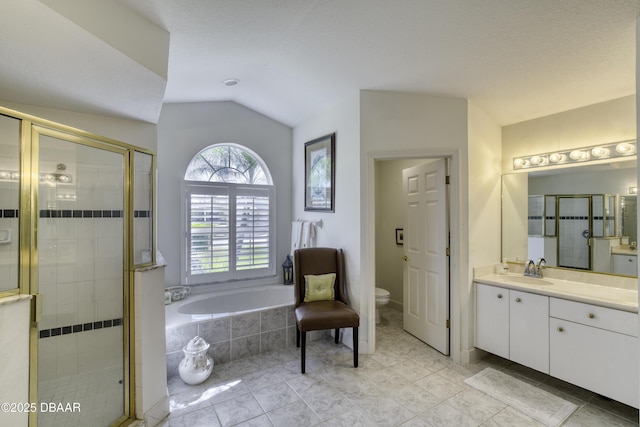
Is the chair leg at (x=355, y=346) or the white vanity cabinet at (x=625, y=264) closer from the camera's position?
the white vanity cabinet at (x=625, y=264)

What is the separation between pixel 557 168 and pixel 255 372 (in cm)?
344

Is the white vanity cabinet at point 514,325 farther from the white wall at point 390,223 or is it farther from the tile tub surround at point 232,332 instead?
the tile tub surround at point 232,332

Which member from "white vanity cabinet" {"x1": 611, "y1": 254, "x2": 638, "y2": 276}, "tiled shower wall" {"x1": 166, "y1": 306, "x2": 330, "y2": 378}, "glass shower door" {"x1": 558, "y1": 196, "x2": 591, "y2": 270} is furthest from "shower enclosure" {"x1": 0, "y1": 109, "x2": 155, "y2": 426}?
"white vanity cabinet" {"x1": 611, "y1": 254, "x2": 638, "y2": 276}

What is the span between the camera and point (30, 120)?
133 centimetres

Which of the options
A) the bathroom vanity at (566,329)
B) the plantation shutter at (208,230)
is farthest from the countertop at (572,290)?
the plantation shutter at (208,230)

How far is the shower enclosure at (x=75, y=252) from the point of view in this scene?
1.33 m

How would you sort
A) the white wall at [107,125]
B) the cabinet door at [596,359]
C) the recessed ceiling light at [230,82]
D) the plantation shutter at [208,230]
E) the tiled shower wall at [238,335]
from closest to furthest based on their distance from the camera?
the white wall at [107,125] < the cabinet door at [596,359] < the tiled shower wall at [238,335] < the recessed ceiling light at [230,82] < the plantation shutter at [208,230]

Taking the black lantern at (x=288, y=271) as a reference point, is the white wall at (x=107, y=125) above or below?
above

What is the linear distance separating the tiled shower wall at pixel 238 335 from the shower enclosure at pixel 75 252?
78 cm

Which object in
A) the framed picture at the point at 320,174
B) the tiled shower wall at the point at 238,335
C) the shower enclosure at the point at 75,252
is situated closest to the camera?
the shower enclosure at the point at 75,252

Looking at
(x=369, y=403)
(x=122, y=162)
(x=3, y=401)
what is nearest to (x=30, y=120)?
(x=122, y=162)

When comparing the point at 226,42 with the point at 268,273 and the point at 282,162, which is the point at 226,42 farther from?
the point at 268,273

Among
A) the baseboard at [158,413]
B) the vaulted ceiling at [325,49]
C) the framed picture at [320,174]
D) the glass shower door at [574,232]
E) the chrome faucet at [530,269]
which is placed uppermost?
the vaulted ceiling at [325,49]

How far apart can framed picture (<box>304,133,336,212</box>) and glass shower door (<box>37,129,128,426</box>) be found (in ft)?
6.71
